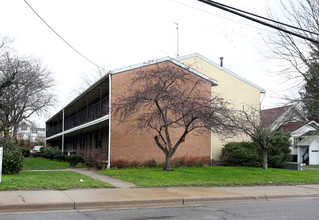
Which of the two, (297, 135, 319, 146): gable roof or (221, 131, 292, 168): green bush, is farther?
(297, 135, 319, 146): gable roof

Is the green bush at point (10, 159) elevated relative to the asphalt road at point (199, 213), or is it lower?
elevated

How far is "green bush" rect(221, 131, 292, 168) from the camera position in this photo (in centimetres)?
2359

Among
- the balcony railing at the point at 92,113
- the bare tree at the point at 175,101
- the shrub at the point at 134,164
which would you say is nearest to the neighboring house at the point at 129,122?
the balcony railing at the point at 92,113

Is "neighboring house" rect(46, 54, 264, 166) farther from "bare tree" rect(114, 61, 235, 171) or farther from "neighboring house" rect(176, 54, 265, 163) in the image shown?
"bare tree" rect(114, 61, 235, 171)

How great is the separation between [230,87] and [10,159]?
17982 mm

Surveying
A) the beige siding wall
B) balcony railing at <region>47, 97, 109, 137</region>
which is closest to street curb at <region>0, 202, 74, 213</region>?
balcony railing at <region>47, 97, 109, 137</region>

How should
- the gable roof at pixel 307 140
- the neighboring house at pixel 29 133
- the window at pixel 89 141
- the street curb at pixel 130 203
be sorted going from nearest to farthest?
the street curb at pixel 130 203 → the gable roof at pixel 307 140 → the window at pixel 89 141 → the neighboring house at pixel 29 133

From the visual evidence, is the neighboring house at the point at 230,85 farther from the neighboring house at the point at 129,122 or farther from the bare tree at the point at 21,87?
the bare tree at the point at 21,87

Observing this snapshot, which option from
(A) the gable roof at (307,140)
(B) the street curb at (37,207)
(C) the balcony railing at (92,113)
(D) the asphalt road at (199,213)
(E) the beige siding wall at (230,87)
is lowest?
(D) the asphalt road at (199,213)

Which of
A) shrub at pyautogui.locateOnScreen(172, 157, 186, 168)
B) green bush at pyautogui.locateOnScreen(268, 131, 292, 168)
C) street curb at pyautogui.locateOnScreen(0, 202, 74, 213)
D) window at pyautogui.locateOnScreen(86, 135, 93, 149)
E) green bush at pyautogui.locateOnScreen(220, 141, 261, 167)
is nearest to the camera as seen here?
street curb at pyautogui.locateOnScreen(0, 202, 74, 213)

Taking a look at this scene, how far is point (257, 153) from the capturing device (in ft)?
78.1

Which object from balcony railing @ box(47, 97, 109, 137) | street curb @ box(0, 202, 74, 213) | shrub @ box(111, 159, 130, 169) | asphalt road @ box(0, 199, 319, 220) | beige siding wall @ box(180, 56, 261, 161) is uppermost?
beige siding wall @ box(180, 56, 261, 161)

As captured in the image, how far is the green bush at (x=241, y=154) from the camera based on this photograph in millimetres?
23570

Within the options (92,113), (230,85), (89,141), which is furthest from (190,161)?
(89,141)
